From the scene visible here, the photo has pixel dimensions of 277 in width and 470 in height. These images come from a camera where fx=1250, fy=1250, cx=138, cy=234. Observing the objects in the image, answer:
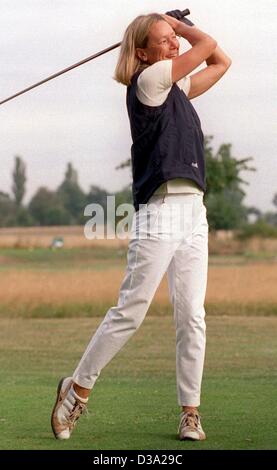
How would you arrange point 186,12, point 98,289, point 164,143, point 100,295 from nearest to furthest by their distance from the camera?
point 164,143
point 186,12
point 100,295
point 98,289

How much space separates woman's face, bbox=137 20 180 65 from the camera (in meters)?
5.82

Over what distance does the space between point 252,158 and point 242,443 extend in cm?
2535

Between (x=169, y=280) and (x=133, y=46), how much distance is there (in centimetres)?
112

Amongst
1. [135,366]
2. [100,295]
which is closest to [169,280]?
[135,366]

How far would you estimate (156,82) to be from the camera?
18.7 feet

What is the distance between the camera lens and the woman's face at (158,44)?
19.1 ft

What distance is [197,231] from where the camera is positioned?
5848mm

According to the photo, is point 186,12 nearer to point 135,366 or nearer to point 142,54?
point 142,54

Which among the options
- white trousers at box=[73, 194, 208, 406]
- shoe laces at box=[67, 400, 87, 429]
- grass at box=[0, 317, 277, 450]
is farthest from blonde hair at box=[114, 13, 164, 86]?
grass at box=[0, 317, 277, 450]

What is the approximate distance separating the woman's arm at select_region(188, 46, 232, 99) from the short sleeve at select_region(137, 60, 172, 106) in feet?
1.00

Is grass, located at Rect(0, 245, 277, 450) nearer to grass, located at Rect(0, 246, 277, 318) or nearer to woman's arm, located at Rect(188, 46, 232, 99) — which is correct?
grass, located at Rect(0, 246, 277, 318)

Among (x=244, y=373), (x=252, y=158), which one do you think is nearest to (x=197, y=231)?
(x=244, y=373)

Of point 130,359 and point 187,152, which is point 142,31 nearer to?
point 187,152

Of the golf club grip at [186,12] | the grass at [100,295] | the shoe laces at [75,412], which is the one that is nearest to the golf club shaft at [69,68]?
the golf club grip at [186,12]
